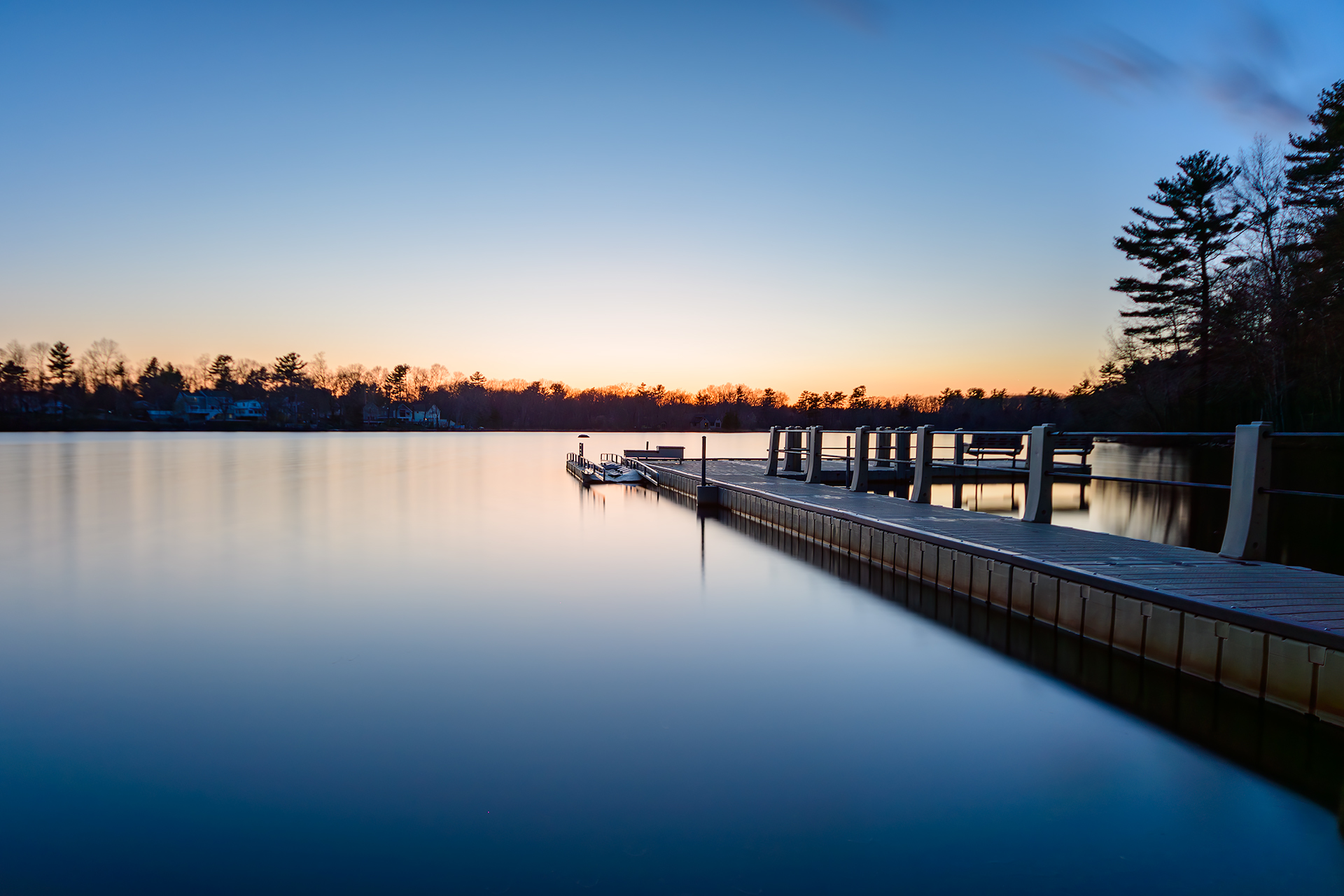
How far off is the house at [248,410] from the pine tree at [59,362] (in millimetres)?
16942

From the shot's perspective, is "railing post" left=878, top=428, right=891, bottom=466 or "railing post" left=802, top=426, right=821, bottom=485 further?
"railing post" left=802, top=426, right=821, bottom=485

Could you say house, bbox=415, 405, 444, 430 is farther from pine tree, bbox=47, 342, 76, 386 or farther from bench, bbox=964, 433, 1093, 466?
bench, bbox=964, 433, 1093, 466

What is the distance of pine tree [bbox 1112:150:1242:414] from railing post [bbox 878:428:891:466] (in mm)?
18160

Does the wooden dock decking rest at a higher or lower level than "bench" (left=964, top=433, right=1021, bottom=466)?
lower

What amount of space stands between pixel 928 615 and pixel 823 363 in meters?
70.0

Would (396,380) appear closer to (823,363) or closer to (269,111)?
(823,363)

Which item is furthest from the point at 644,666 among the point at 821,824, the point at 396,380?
the point at 396,380

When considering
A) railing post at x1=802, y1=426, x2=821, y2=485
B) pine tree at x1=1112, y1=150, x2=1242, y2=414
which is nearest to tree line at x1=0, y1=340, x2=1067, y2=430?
pine tree at x1=1112, y1=150, x2=1242, y2=414

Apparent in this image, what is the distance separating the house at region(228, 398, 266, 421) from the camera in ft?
299

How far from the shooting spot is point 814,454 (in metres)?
13.7

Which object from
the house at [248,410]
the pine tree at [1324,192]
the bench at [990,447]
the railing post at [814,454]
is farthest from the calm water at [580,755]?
the house at [248,410]

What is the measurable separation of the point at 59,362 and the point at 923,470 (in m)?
103

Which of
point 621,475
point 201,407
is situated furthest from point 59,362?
point 621,475

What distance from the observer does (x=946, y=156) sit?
922 inches
